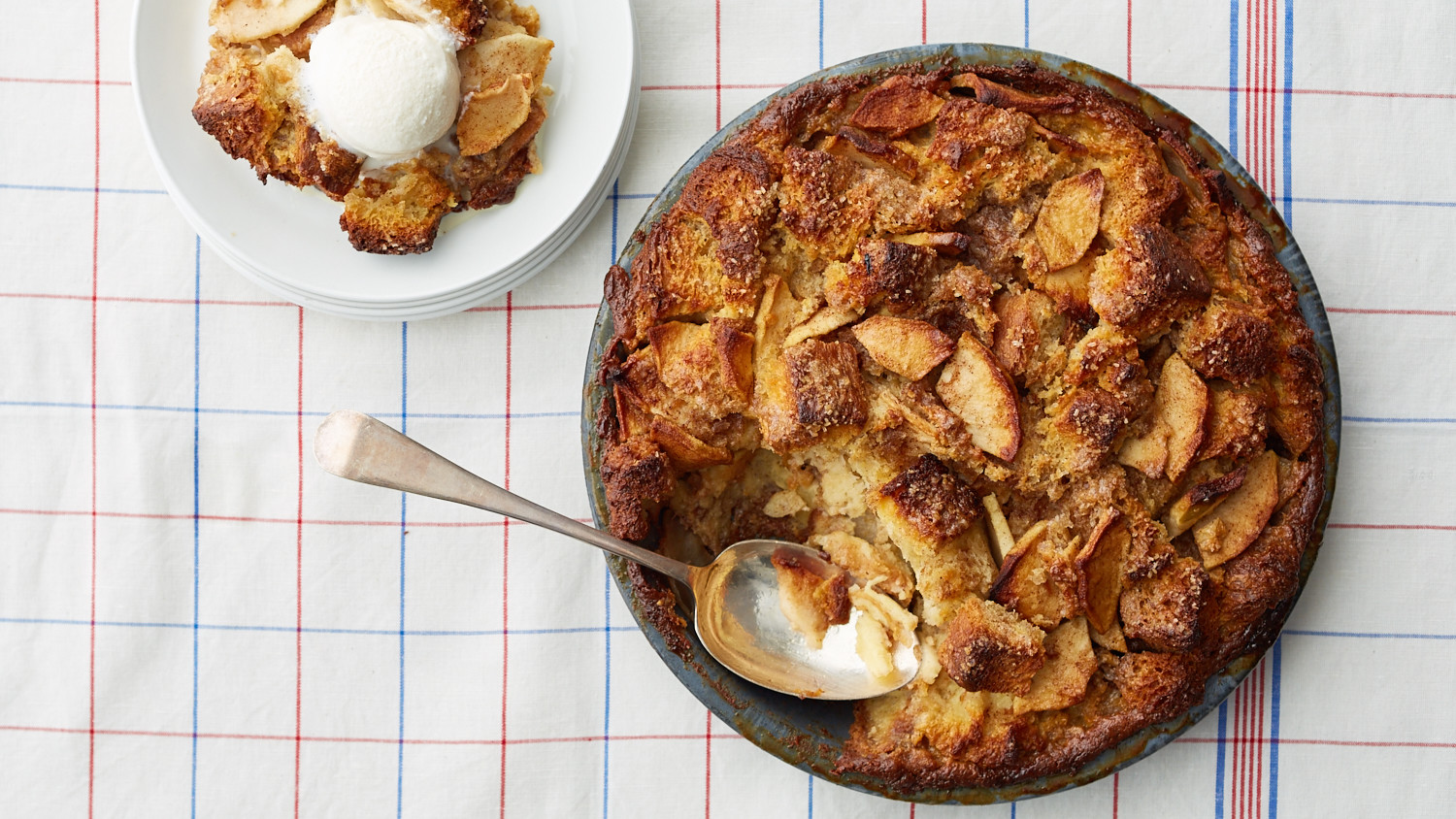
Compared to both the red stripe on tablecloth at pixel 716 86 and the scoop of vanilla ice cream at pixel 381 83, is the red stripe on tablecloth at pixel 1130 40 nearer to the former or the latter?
the red stripe on tablecloth at pixel 716 86

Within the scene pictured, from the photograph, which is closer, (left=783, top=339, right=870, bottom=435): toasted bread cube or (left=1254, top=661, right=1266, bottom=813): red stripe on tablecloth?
(left=783, top=339, right=870, bottom=435): toasted bread cube

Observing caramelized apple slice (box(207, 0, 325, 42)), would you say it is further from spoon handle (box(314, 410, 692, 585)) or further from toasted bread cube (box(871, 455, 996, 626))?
toasted bread cube (box(871, 455, 996, 626))

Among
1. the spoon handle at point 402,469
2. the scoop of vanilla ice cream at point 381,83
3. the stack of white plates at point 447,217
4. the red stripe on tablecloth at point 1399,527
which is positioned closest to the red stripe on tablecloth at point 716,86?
the stack of white plates at point 447,217

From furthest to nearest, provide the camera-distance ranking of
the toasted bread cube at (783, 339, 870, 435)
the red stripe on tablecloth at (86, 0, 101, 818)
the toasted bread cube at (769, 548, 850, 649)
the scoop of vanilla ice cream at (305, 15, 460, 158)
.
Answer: the red stripe on tablecloth at (86, 0, 101, 818) < the scoop of vanilla ice cream at (305, 15, 460, 158) < the toasted bread cube at (769, 548, 850, 649) < the toasted bread cube at (783, 339, 870, 435)

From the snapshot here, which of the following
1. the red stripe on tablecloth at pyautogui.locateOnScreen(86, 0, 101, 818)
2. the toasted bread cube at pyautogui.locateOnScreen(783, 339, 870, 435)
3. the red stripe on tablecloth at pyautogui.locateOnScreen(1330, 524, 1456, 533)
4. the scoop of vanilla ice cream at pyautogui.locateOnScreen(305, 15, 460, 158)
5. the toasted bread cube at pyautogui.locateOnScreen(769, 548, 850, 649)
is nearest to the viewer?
the toasted bread cube at pyautogui.locateOnScreen(783, 339, 870, 435)

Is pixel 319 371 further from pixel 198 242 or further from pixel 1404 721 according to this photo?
pixel 1404 721

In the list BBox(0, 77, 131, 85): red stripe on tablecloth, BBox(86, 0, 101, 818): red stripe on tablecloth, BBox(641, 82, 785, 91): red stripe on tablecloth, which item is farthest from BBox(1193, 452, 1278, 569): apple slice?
BBox(0, 77, 131, 85): red stripe on tablecloth

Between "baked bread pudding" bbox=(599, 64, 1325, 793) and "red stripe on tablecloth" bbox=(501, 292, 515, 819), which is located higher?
"baked bread pudding" bbox=(599, 64, 1325, 793)

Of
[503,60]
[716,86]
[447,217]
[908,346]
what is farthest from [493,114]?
[908,346]
